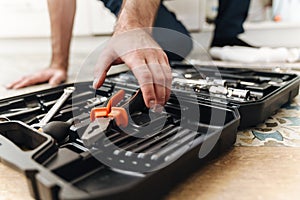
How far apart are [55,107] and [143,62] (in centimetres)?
19

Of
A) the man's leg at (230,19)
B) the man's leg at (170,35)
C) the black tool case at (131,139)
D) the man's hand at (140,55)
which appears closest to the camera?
the black tool case at (131,139)

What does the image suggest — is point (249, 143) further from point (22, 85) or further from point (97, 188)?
point (22, 85)

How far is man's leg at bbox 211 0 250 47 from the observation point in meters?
1.19

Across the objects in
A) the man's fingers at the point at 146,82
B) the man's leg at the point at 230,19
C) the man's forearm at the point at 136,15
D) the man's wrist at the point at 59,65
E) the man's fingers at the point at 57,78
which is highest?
the man's forearm at the point at 136,15

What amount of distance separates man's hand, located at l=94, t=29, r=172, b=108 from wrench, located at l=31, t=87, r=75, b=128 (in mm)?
94

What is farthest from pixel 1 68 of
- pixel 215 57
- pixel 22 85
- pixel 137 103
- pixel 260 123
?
pixel 260 123

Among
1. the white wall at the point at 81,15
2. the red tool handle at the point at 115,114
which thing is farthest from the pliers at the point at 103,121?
the white wall at the point at 81,15

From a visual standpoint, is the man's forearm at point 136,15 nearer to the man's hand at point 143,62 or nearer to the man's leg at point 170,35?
the man's hand at point 143,62

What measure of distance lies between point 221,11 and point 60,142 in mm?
1009

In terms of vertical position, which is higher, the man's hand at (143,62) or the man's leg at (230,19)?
the man's hand at (143,62)

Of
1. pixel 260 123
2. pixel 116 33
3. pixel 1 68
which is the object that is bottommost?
pixel 1 68

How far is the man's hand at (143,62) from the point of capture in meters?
0.39

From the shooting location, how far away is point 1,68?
1.20 meters

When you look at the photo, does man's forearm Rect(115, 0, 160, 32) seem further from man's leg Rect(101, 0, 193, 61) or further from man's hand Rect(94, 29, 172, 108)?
man's leg Rect(101, 0, 193, 61)
